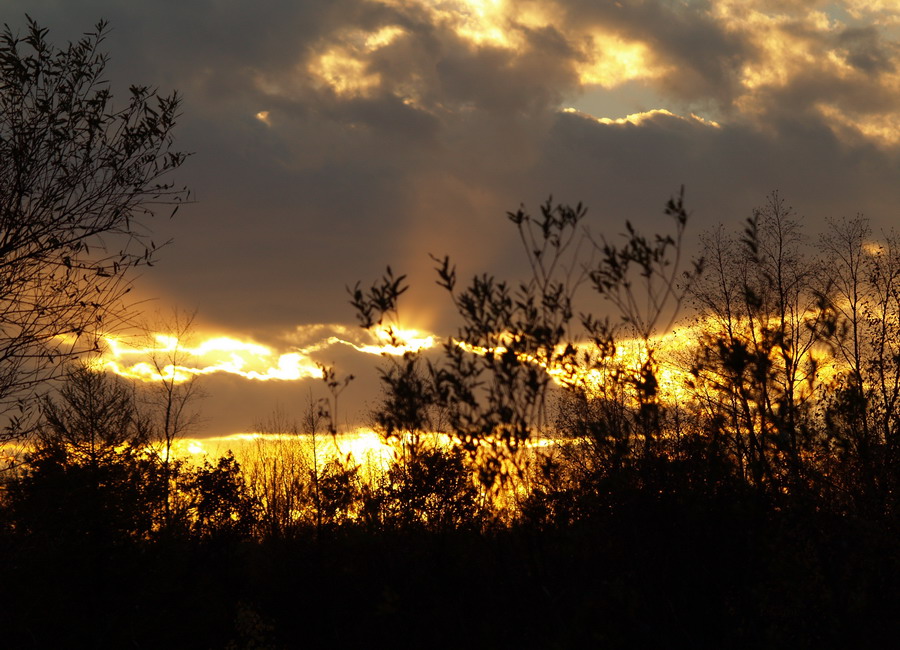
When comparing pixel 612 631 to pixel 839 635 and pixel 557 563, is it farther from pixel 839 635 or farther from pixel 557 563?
pixel 839 635

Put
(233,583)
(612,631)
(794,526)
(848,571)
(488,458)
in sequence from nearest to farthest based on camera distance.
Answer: (488,458)
(612,631)
(848,571)
(794,526)
(233,583)

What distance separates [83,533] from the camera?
67.6 feet

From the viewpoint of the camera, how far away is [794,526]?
10.1m

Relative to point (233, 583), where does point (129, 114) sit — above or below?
above

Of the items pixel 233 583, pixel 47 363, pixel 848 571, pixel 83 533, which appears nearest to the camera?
pixel 848 571

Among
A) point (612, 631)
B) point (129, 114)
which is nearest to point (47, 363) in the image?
point (129, 114)

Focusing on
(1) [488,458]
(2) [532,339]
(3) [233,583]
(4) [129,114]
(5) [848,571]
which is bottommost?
(3) [233,583]

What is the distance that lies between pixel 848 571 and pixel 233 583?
90.4 ft

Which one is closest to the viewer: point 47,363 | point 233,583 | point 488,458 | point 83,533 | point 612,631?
point 488,458

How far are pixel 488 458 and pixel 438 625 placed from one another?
13.6ft

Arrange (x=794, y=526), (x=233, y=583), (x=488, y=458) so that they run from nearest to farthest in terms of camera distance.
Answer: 1. (x=488, y=458)
2. (x=794, y=526)
3. (x=233, y=583)

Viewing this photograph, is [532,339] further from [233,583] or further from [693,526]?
[233,583]

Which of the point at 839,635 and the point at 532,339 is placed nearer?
the point at 532,339

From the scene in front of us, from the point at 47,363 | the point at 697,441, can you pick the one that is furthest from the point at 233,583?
the point at 697,441
